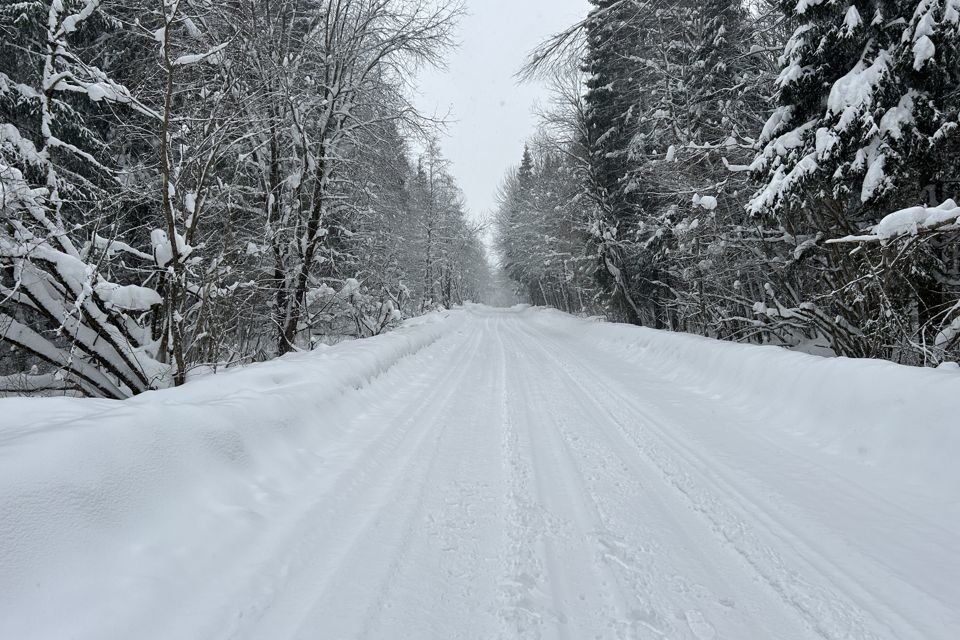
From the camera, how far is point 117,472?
242 cm

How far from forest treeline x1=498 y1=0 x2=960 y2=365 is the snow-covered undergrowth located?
78 cm

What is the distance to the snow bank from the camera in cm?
184

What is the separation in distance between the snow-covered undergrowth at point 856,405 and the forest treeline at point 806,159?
0.78 metres

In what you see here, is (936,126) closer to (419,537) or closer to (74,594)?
(419,537)

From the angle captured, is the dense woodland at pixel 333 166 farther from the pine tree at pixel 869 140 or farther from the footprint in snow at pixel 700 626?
the footprint in snow at pixel 700 626

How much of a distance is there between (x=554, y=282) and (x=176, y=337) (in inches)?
1462

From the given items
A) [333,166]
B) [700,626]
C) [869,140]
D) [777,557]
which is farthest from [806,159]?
[333,166]

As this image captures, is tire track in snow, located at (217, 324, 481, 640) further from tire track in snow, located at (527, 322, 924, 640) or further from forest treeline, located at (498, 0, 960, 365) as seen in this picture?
→ forest treeline, located at (498, 0, 960, 365)

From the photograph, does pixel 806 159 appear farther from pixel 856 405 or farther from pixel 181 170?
pixel 181 170

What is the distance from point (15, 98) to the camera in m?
6.97

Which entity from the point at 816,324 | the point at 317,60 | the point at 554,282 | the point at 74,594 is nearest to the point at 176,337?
the point at 74,594

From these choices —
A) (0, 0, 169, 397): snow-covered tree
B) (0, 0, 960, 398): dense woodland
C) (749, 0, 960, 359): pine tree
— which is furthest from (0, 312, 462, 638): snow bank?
(749, 0, 960, 359): pine tree

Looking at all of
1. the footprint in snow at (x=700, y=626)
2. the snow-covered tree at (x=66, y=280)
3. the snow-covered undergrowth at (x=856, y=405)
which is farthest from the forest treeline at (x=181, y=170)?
the snow-covered undergrowth at (x=856, y=405)

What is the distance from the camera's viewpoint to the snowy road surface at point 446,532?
1.98 metres
